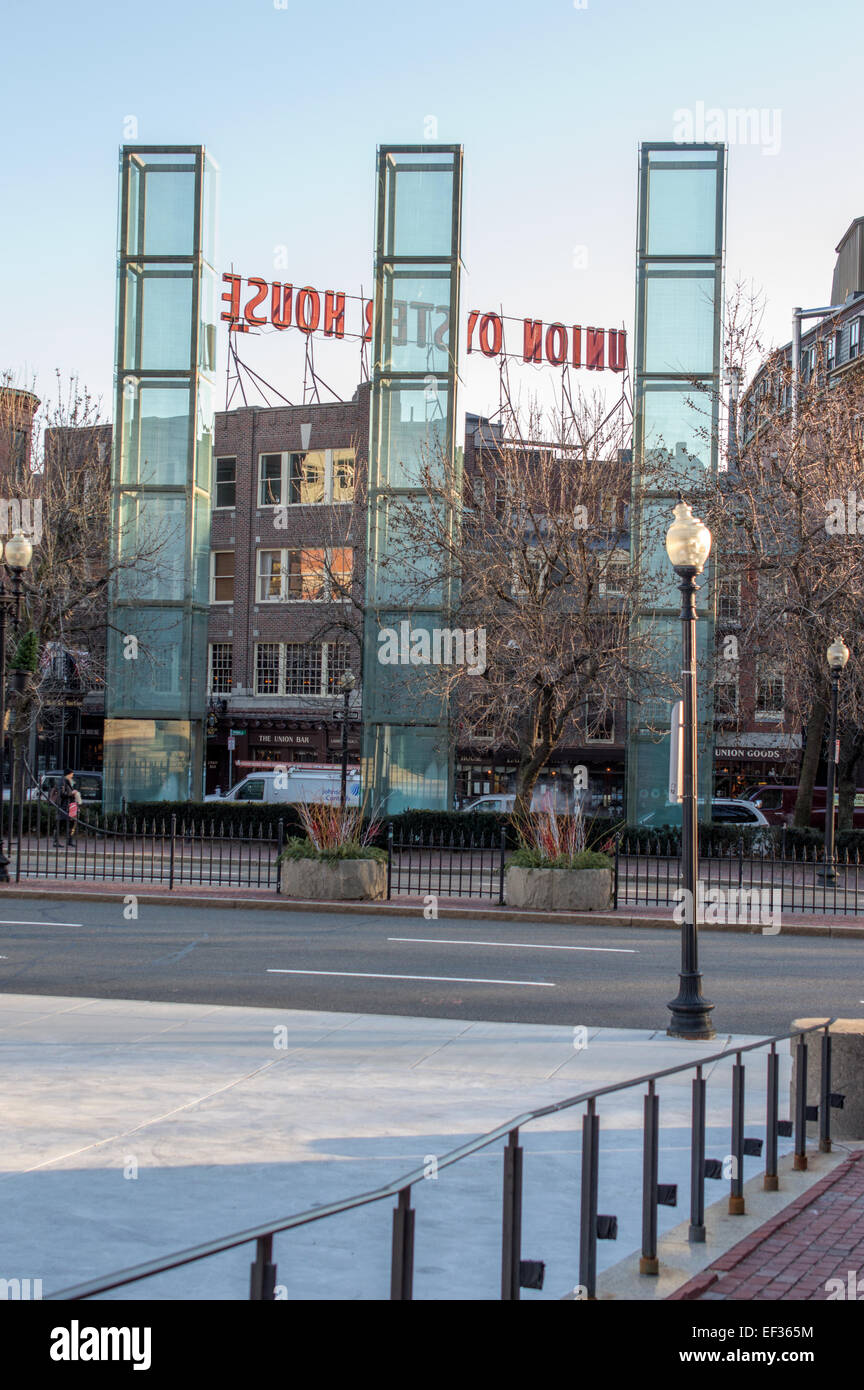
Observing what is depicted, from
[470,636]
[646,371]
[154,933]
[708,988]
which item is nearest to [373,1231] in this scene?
[708,988]

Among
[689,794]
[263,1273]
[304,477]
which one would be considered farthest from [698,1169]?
[304,477]

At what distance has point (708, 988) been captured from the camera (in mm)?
13688

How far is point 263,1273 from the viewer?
374 centimetres

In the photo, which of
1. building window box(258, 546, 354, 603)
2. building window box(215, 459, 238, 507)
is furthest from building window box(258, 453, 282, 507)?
building window box(258, 546, 354, 603)

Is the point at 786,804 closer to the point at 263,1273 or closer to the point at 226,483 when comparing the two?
the point at 226,483

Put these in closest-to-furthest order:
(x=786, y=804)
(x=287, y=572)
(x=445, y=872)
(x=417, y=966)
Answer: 1. (x=417, y=966)
2. (x=445, y=872)
3. (x=786, y=804)
4. (x=287, y=572)

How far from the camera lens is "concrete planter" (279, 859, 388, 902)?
2000 cm

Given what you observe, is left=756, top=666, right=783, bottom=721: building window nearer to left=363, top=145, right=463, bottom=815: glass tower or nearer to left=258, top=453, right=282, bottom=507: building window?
left=363, top=145, right=463, bottom=815: glass tower

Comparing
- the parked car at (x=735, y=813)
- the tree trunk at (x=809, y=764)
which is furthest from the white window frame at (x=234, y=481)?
the tree trunk at (x=809, y=764)

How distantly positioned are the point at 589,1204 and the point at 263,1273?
6.82ft

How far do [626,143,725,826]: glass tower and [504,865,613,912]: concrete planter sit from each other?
10.7m
